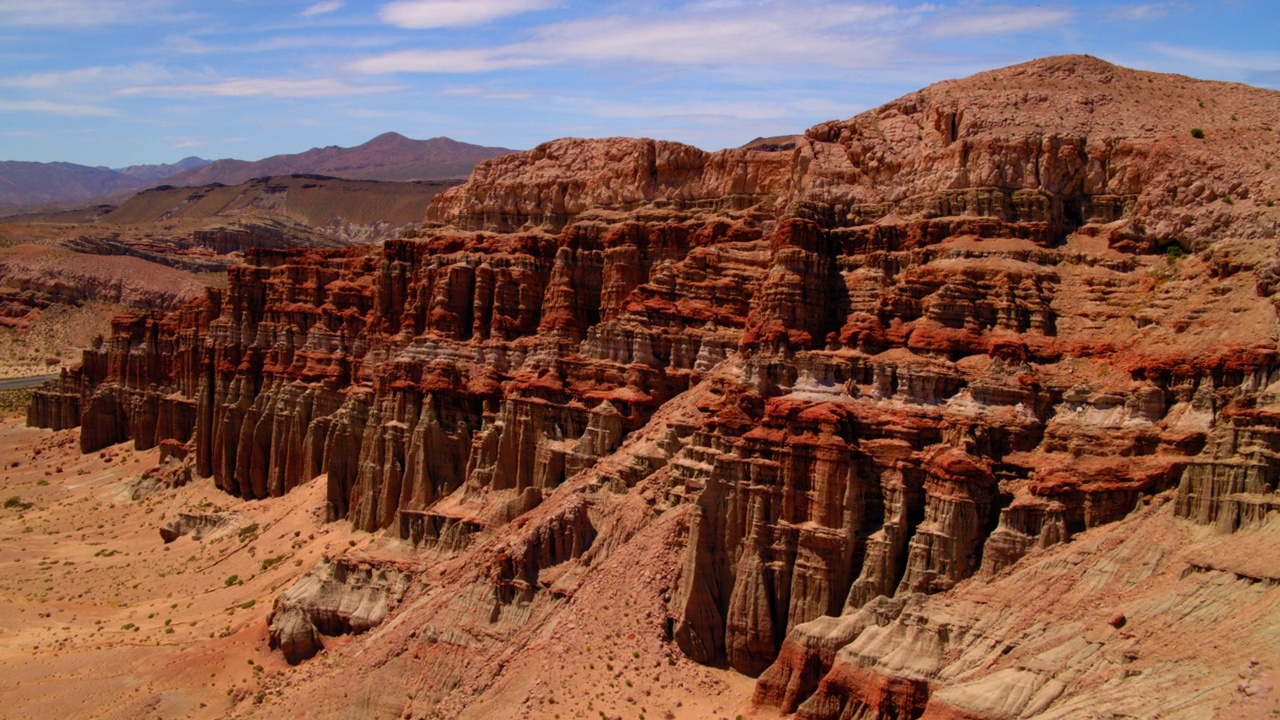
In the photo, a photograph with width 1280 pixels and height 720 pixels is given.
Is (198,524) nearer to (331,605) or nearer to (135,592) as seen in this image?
(135,592)

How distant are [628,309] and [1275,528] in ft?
101

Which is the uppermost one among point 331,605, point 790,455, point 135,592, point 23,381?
point 790,455

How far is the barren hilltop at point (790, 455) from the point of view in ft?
112

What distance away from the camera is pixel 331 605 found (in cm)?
5294

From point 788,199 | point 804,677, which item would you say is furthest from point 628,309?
point 804,677

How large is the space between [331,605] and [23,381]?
304 ft

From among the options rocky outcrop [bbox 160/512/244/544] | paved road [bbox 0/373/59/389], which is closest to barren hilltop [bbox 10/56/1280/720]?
rocky outcrop [bbox 160/512/244/544]

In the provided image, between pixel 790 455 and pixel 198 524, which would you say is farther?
pixel 198 524

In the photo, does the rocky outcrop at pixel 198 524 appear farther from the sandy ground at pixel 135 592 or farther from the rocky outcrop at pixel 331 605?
the rocky outcrop at pixel 331 605

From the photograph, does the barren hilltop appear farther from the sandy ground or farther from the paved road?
the paved road

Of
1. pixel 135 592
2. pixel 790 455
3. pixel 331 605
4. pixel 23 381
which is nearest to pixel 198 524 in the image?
pixel 135 592

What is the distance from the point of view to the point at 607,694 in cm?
4059

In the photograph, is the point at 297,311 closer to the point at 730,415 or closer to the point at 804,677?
the point at 730,415

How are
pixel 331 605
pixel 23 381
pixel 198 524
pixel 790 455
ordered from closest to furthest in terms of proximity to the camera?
1. pixel 790 455
2. pixel 331 605
3. pixel 198 524
4. pixel 23 381
